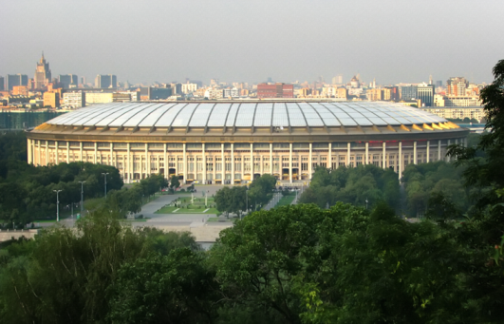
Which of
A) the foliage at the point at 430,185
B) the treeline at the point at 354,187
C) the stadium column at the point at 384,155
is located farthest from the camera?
the stadium column at the point at 384,155

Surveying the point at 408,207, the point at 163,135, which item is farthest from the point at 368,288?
the point at 163,135

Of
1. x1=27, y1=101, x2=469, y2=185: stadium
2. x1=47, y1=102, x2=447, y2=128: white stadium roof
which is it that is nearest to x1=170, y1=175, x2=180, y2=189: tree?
x1=27, y1=101, x2=469, y2=185: stadium

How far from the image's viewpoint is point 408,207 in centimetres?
5378

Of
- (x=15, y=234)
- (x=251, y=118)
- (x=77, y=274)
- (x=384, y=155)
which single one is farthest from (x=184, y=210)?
(x=77, y=274)

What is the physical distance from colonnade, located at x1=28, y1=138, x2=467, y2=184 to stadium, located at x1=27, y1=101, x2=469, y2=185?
0.32 ft

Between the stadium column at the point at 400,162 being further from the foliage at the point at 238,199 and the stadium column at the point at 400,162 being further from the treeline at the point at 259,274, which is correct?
the treeline at the point at 259,274

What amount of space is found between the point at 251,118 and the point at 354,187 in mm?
24402

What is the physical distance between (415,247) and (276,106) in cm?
7229

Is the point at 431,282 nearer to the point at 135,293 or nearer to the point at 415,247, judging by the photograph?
the point at 415,247

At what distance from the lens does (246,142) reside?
7806cm

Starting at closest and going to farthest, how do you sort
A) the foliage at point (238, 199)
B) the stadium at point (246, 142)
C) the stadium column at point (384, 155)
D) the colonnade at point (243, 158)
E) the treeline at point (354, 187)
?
the treeline at point (354, 187) < the foliage at point (238, 199) < the stadium at point (246, 142) < the colonnade at point (243, 158) < the stadium column at point (384, 155)

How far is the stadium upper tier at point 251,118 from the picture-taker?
79.4m

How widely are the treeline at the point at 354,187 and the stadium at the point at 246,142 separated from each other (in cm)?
904

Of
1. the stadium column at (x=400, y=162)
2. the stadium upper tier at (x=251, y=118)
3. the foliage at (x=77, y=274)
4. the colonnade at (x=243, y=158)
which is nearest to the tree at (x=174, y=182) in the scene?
the colonnade at (x=243, y=158)
